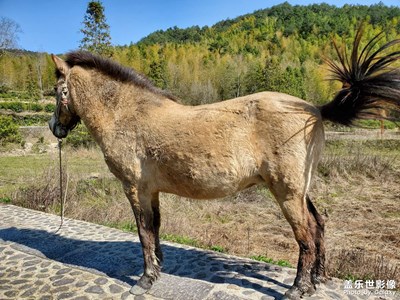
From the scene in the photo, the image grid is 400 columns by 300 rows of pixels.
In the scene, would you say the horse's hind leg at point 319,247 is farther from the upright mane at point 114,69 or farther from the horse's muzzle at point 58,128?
the horse's muzzle at point 58,128

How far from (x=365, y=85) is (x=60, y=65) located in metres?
3.55

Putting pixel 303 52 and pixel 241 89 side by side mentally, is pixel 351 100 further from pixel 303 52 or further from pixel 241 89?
pixel 303 52

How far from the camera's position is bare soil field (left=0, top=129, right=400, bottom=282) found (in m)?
5.71

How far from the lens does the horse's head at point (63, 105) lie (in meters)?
3.92

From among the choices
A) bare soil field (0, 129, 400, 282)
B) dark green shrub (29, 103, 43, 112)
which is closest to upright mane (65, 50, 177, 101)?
bare soil field (0, 129, 400, 282)

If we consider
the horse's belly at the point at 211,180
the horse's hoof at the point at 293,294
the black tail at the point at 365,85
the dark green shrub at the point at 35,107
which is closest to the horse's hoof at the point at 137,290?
the horse's belly at the point at 211,180

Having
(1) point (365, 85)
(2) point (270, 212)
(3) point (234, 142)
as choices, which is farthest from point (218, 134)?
(2) point (270, 212)

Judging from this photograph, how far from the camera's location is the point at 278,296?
342 cm

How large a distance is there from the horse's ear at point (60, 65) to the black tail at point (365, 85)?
10.4ft

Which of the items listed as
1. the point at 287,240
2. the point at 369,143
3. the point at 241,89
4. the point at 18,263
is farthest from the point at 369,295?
the point at 241,89

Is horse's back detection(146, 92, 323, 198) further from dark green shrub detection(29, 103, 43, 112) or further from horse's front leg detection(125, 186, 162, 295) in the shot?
dark green shrub detection(29, 103, 43, 112)

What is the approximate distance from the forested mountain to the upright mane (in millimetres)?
1302

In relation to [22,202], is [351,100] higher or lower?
higher

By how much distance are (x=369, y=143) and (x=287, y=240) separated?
1619cm
